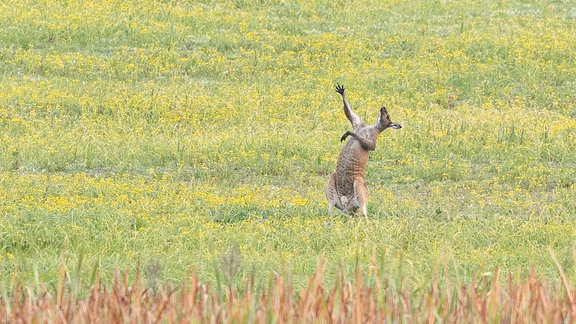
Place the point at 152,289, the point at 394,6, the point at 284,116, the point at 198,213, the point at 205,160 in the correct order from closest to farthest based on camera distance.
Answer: the point at 152,289 → the point at 198,213 → the point at 205,160 → the point at 284,116 → the point at 394,6

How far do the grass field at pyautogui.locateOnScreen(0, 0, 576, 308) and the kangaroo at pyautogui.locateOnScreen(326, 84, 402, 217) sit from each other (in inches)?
7.6

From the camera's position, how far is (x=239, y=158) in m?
12.9

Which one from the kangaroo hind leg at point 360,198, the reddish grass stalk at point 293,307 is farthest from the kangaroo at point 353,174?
the reddish grass stalk at point 293,307

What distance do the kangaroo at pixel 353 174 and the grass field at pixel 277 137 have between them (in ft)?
0.63

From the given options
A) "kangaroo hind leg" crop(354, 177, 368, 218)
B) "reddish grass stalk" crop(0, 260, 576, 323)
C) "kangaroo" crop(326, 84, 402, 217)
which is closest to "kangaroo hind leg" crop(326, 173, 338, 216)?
"kangaroo" crop(326, 84, 402, 217)

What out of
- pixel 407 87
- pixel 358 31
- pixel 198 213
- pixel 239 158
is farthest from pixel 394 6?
pixel 198 213

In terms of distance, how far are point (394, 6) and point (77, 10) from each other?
6533 mm

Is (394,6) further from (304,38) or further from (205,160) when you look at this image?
(205,160)

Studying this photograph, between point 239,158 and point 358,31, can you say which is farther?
point 358,31

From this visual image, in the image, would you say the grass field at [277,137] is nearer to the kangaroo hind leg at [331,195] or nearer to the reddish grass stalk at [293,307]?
the reddish grass stalk at [293,307]

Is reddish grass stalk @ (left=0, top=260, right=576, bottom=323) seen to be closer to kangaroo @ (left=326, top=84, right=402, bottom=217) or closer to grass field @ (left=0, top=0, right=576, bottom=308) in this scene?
grass field @ (left=0, top=0, right=576, bottom=308)

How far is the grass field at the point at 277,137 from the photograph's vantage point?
8.21 m

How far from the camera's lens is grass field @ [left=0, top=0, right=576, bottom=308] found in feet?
26.9

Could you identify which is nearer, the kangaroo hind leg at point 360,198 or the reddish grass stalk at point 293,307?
the reddish grass stalk at point 293,307
